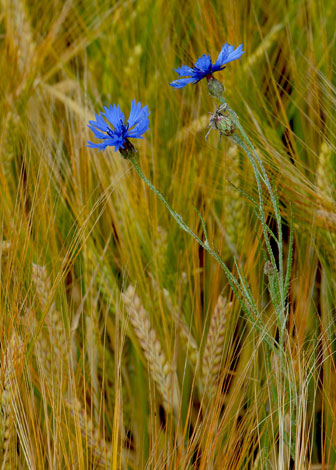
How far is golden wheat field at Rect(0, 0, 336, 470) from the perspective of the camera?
2.08 feet

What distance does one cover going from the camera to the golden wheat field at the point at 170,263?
634 mm

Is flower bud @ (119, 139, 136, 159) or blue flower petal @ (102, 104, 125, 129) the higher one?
blue flower petal @ (102, 104, 125, 129)

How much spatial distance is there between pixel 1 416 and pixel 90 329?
0.49 feet

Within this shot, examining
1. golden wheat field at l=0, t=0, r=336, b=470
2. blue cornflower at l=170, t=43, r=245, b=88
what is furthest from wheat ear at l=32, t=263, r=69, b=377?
blue cornflower at l=170, t=43, r=245, b=88

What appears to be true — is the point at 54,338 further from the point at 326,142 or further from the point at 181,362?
the point at 326,142

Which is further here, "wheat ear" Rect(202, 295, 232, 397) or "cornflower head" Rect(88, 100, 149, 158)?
"wheat ear" Rect(202, 295, 232, 397)

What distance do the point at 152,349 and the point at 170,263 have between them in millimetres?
160

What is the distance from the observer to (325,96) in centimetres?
85

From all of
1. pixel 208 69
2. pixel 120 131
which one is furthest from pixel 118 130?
pixel 208 69

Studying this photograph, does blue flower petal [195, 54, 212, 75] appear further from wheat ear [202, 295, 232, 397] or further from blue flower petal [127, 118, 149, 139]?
wheat ear [202, 295, 232, 397]

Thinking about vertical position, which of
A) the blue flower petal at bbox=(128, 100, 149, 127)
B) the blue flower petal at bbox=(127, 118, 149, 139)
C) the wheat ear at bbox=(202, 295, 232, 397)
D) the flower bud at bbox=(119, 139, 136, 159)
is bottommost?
the wheat ear at bbox=(202, 295, 232, 397)

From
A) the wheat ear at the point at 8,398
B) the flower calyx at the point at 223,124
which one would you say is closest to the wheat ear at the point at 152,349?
the wheat ear at the point at 8,398

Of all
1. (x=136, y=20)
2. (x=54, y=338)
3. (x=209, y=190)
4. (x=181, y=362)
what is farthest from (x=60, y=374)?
(x=136, y=20)

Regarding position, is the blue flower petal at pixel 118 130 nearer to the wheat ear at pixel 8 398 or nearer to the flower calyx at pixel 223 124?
the flower calyx at pixel 223 124
